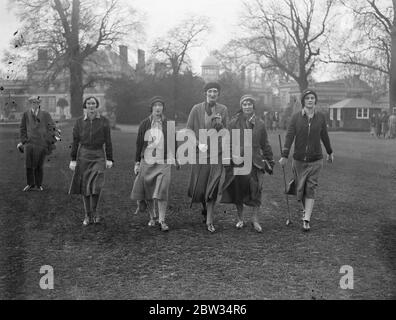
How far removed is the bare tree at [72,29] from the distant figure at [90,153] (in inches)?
656

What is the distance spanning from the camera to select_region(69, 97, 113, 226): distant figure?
277 inches

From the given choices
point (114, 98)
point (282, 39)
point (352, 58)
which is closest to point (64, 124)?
point (114, 98)

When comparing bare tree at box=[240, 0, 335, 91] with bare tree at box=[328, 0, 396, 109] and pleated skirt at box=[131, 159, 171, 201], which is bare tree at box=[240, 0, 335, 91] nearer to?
bare tree at box=[328, 0, 396, 109]

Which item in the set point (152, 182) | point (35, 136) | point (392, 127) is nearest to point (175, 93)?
point (392, 127)

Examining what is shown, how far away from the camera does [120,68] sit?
129 ft

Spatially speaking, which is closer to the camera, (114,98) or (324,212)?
(324,212)

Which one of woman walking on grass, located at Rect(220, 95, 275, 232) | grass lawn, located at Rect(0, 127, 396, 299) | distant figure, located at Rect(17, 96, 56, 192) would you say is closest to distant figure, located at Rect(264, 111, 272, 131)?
grass lawn, located at Rect(0, 127, 396, 299)

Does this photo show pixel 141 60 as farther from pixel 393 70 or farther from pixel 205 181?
pixel 205 181

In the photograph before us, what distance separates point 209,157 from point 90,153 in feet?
5.60

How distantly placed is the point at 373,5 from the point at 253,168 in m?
32.4

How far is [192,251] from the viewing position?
5.73 meters

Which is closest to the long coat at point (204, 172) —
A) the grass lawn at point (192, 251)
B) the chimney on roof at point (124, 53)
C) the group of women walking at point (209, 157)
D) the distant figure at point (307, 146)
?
the group of women walking at point (209, 157)

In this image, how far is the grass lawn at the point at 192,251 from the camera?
175 inches
